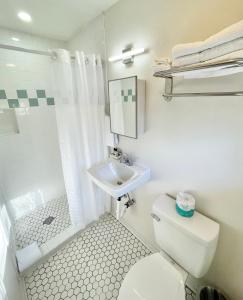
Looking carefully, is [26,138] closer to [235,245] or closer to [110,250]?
[110,250]

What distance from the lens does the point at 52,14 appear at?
4.61 ft

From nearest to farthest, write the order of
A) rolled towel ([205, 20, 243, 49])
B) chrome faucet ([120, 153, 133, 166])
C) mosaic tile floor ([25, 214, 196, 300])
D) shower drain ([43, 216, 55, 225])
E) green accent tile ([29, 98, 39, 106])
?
rolled towel ([205, 20, 243, 49]) < mosaic tile floor ([25, 214, 196, 300]) < chrome faucet ([120, 153, 133, 166]) < green accent tile ([29, 98, 39, 106]) < shower drain ([43, 216, 55, 225])

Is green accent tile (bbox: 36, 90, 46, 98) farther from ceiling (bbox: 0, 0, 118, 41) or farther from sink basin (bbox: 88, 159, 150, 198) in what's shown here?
sink basin (bbox: 88, 159, 150, 198)

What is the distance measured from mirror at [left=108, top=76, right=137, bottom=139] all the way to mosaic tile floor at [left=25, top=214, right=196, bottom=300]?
121 cm

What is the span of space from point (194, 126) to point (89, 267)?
1.58 metres

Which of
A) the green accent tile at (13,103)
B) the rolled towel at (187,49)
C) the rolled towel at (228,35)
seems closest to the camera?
the rolled towel at (228,35)

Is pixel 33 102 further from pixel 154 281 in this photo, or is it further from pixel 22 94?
pixel 154 281

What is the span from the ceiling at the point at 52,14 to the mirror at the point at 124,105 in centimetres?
62

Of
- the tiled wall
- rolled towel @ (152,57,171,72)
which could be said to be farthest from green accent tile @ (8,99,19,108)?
rolled towel @ (152,57,171,72)

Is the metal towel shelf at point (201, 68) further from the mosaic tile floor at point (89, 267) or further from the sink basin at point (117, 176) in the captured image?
the mosaic tile floor at point (89, 267)

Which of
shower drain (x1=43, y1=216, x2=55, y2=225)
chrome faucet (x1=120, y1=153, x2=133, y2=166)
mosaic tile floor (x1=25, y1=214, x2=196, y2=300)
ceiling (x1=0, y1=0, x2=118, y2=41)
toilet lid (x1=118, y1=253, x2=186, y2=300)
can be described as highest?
ceiling (x1=0, y1=0, x2=118, y2=41)

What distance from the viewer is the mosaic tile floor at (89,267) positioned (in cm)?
134

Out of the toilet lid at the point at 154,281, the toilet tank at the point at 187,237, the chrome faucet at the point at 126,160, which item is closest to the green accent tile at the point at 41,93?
the chrome faucet at the point at 126,160

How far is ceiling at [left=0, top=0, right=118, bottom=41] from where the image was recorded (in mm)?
1267
